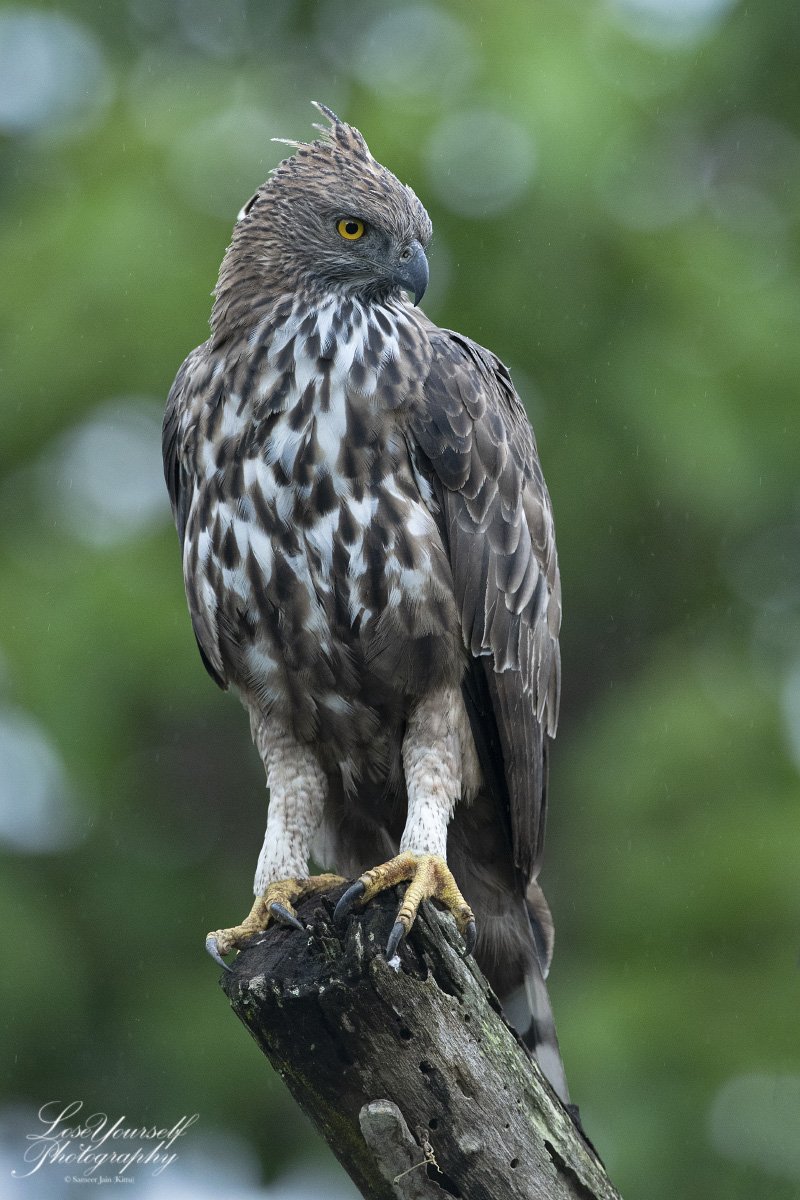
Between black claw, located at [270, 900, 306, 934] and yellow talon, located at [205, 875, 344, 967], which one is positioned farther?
yellow talon, located at [205, 875, 344, 967]

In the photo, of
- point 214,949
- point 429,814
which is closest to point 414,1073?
point 214,949

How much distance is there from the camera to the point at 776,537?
8.55 m

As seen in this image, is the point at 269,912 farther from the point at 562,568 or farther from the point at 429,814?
the point at 562,568

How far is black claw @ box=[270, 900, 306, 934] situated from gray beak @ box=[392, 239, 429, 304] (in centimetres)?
178

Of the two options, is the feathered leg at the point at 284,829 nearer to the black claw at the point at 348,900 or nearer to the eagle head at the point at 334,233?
the black claw at the point at 348,900

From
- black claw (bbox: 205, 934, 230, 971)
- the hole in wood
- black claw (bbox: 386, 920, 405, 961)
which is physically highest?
black claw (bbox: 386, 920, 405, 961)

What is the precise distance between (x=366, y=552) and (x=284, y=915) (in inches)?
39.5

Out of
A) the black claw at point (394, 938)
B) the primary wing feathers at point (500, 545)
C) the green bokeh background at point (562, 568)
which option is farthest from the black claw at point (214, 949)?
the green bokeh background at point (562, 568)

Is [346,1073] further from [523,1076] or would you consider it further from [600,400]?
[600,400]

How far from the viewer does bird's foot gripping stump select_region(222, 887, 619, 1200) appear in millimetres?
3336

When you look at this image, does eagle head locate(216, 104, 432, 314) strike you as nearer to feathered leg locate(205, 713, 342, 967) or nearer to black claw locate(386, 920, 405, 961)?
feathered leg locate(205, 713, 342, 967)

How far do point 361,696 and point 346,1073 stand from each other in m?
1.32

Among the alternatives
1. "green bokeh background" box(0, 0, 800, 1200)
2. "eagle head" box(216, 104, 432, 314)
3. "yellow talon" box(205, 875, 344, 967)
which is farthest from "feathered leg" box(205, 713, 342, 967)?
"green bokeh background" box(0, 0, 800, 1200)

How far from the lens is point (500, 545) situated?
4.53 meters
